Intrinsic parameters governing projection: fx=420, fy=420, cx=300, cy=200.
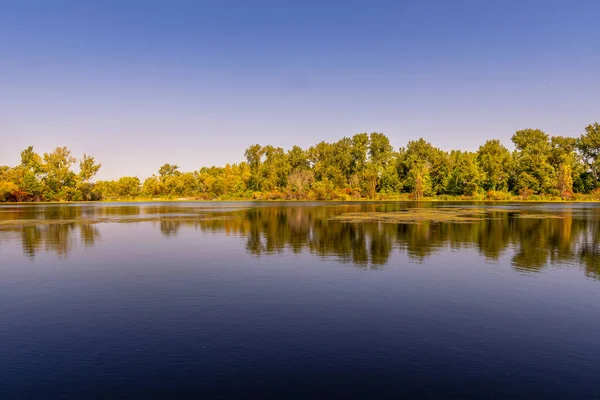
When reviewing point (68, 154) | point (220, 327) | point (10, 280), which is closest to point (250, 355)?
point (220, 327)

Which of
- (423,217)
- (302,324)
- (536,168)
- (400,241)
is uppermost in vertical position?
(536,168)

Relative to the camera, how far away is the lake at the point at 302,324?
31.0ft

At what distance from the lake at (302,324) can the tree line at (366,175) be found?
118m

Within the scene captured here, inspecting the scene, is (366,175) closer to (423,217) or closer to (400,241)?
(423,217)

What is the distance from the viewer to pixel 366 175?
484 feet

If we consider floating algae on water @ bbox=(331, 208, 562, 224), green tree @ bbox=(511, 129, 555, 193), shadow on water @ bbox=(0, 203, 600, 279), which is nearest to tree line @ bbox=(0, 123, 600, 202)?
green tree @ bbox=(511, 129, 555, 193)

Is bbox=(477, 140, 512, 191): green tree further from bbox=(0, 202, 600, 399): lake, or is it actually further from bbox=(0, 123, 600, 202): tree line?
bbox=(0, 202, 600, 399): lake

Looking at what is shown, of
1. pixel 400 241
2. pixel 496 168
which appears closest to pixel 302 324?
pixel 400 241

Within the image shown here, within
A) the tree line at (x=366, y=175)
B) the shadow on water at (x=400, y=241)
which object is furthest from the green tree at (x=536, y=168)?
the shadow on water at (x=400, y=241)

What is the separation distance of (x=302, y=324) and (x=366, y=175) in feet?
450

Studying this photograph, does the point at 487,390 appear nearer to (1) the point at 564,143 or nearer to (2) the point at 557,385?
(2) the point at 557,385

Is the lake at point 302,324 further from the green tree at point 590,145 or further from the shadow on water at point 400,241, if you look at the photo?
the green tree at point 590,145

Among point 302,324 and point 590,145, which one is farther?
point 590,145

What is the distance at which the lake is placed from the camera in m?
9.46
